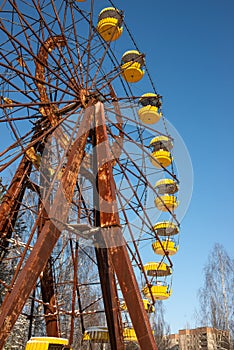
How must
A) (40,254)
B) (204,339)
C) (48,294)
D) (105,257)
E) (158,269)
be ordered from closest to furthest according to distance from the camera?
1. (40,254)
2. (105,257)
3. (48,294)
4. (158,269)
5. (204,339)

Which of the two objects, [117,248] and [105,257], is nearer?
[117,248]

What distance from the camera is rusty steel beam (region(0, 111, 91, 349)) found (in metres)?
4.35

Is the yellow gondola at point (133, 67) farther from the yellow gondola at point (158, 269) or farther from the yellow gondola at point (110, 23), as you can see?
the yellow gondola at point (158, 269)

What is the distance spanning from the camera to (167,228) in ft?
34.1

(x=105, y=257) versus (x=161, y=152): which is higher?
(x=161, y=152)

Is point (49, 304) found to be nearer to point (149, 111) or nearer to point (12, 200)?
point (12, 200)

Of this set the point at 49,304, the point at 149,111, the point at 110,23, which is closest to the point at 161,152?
the point at 149,111

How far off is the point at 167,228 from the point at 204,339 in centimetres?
1962

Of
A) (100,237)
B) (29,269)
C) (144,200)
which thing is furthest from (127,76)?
(29,269)

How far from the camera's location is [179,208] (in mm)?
8453

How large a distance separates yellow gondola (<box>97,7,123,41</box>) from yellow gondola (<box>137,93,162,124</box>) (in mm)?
1930

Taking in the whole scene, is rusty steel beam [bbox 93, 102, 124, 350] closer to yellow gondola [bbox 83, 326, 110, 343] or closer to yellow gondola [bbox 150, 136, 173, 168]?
yellow gondola [bbox 83, 326, 110, 343]

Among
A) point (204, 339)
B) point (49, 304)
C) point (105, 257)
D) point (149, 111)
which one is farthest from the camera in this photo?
point (204, 339)

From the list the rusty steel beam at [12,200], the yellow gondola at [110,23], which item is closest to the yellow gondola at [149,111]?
the yellow gondola at [110,23]
